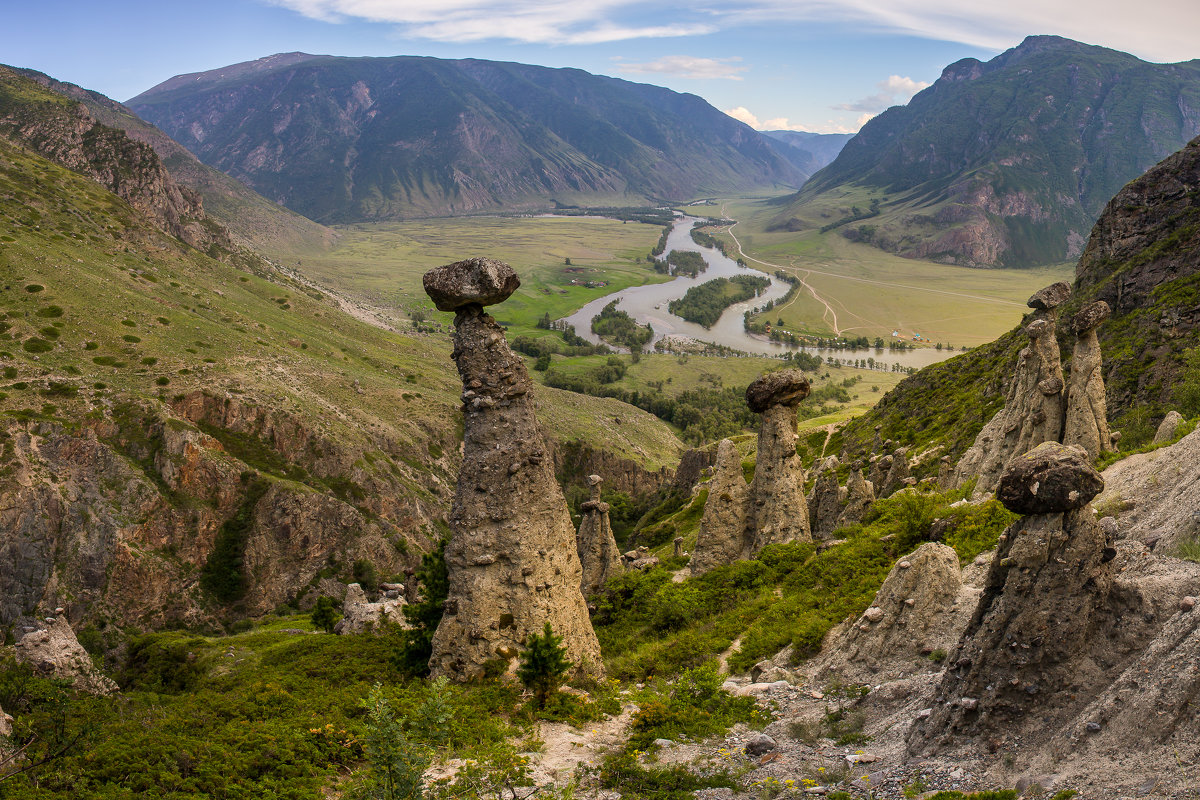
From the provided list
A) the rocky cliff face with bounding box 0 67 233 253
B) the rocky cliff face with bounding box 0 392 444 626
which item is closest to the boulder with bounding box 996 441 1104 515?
the rocky cliff face with bounding box 0 392 444 626

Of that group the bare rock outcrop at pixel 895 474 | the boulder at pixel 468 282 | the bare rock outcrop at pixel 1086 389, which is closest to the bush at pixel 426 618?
the boulder at pixel 468 282

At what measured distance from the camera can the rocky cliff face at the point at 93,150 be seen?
167375 mm

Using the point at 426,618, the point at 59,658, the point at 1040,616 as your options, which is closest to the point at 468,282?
the point at 426,618

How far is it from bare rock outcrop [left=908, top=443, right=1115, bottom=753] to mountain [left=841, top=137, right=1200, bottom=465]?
24.5 meters

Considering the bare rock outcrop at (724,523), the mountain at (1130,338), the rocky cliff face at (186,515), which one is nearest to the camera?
the bare rock outcrop at (724,523)

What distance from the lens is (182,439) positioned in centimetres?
7906

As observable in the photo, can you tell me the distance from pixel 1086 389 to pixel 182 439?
8192 centimetres

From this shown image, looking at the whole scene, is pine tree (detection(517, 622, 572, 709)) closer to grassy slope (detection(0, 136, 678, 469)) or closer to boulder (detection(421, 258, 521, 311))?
boulder (detection(421, 258, 521, 311))

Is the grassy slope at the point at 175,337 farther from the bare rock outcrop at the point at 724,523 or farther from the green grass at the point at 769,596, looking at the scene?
the green grass at the point at 769,596

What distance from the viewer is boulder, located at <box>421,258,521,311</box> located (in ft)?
64.8

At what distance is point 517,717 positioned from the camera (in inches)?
690

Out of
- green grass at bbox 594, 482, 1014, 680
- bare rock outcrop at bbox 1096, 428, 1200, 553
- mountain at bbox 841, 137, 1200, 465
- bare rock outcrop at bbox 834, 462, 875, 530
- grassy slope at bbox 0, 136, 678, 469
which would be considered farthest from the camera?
grassy slope at bbox 0, 136, 678, 469

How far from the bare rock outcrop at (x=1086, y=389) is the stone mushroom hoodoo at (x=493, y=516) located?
19884 millimetres

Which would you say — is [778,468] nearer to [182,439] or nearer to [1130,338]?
[1130,338]
